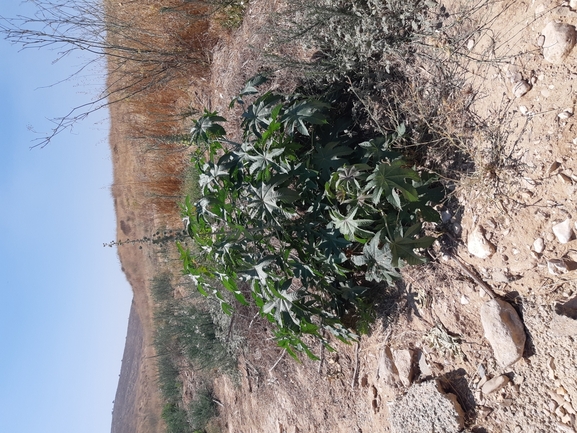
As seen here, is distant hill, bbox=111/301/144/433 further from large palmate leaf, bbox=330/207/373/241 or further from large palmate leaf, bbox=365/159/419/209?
large palmate leaf, bbox=365/159/419/209

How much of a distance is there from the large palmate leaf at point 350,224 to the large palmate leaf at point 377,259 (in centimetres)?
7

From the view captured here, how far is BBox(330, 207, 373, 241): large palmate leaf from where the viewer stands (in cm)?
234

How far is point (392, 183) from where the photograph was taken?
7.18 ft

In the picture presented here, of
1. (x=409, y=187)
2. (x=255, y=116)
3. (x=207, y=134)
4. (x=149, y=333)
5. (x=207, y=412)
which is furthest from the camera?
(x=149, y=333)

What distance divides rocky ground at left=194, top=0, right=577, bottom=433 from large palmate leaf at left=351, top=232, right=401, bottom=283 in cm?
30

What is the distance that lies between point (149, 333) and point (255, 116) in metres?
6.37

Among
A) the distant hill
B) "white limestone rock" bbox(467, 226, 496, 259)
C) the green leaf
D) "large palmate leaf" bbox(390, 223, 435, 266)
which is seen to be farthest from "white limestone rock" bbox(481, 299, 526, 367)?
the distant hill

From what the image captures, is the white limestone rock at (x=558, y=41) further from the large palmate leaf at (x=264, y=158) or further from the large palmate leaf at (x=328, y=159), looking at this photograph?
the large palmate leaf at (x=264, y=158)

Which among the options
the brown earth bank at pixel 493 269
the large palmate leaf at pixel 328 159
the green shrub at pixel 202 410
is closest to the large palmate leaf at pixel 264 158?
the large palmate leaf at pixel 328 159

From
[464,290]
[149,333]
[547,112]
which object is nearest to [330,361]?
[464,290]

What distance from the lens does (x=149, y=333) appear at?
809 cm

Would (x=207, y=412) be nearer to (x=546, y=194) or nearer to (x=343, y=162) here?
(x=343, y=162)

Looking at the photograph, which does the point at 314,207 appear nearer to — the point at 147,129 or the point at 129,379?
the point at 147,129

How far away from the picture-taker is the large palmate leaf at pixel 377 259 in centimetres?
237
